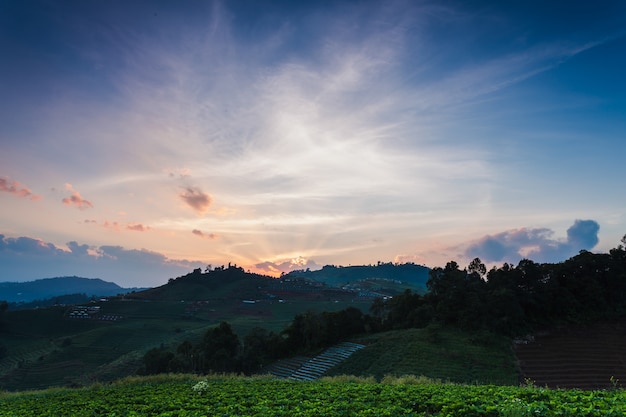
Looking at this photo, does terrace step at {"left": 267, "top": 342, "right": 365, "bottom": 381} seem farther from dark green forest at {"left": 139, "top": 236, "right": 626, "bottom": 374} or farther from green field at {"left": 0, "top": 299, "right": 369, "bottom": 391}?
green field at {"left": 0, "top": 299, "right": 369, "bottom": 391}

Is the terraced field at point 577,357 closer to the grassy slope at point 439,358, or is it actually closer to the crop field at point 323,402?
the grassy slope at point 439,358

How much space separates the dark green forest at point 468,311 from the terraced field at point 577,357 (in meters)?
2.74

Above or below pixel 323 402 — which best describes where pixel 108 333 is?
below

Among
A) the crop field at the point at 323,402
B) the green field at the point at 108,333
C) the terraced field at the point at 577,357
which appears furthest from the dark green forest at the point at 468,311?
the crop field at the point at 323,402

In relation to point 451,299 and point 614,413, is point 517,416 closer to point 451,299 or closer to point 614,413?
point 614,413

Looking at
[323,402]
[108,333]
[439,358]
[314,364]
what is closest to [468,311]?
[439,358]

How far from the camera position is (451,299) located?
6056cm

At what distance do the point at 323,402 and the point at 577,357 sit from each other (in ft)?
144

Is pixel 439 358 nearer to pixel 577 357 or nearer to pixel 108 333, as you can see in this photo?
pixel 577 357

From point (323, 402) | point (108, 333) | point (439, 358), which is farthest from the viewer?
point (108, 333)

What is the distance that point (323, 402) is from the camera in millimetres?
17406

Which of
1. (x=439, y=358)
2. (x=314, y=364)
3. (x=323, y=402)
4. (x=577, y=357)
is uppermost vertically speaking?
(x=323, y=402)

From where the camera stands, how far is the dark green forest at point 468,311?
55.4 meters

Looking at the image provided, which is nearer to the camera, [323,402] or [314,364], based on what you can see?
[323,402]
